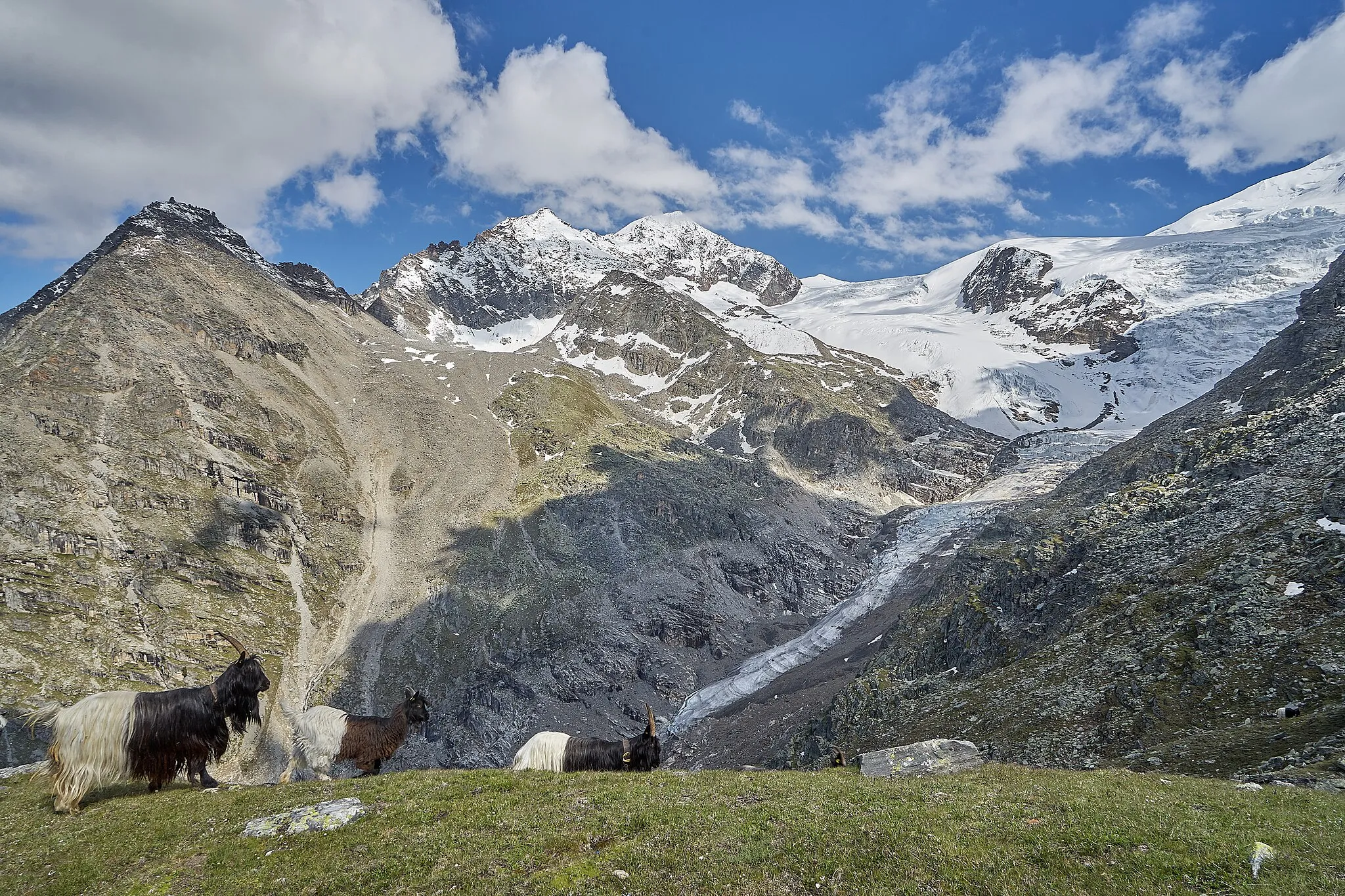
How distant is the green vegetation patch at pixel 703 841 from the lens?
11.3 m

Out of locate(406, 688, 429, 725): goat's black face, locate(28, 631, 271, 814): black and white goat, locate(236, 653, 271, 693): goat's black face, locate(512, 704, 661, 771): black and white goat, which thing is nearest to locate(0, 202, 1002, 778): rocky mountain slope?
locate(406, 688, 429, 725): goat's black face

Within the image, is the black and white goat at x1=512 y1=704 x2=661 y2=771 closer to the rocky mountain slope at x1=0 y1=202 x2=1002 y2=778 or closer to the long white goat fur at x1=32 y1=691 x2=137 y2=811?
the long white goat fur at x1=32 y1=691 x2=137 y2=811

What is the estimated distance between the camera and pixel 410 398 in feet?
638

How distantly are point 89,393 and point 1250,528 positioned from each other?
190 meters

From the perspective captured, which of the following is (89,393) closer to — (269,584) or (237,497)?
(237,497)

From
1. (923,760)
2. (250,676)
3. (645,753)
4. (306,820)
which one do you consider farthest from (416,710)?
(923,760)

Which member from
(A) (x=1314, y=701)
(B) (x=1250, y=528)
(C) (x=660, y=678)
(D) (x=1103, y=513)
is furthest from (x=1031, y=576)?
(C) (x=660, y=678)

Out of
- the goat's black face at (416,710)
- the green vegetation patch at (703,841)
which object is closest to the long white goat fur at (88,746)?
the green vegetation patch at (703,841)

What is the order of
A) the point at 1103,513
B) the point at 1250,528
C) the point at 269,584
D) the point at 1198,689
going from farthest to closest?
the point at 269,584 < the point at 1103,513 < the point at 1250,528 < the point at 1198,689

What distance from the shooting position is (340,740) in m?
24.1

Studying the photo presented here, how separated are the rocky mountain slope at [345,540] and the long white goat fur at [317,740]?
Result: 83685 mm

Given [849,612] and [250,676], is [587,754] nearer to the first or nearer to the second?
→ [250,676]

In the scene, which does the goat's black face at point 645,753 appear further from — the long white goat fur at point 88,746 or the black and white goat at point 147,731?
the long white goat fur at point 88,746

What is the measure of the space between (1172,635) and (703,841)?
33816 millimetres
